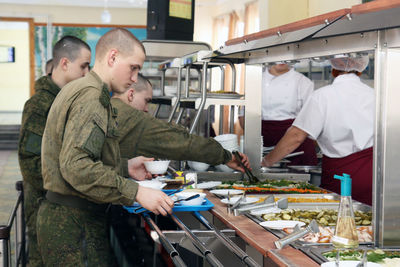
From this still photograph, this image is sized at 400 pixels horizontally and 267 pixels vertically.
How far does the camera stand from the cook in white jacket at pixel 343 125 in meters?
3.26

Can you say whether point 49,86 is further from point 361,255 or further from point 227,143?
→ point 361,255

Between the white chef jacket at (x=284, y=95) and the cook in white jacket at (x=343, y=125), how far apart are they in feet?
5.53

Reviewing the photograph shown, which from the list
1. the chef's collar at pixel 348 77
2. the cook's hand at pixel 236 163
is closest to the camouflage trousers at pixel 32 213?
the cook's hand at pixel 236 163

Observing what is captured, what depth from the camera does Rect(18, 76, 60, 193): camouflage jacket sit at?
130 inches

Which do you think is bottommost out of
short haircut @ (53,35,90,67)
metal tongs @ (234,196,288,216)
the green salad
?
the green salad

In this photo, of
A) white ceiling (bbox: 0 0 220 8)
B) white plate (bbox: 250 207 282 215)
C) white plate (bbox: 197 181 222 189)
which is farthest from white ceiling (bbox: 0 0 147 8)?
white plate (bbox: 250 207 282 215)

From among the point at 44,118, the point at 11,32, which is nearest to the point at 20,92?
the point at 11,32

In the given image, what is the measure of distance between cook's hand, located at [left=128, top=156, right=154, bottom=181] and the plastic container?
1.69 metres

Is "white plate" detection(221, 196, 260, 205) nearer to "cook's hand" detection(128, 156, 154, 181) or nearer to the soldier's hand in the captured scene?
the soldier's hand

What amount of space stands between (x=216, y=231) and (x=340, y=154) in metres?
1.40

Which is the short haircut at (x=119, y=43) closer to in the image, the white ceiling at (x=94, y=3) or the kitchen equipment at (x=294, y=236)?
the kitchen equipment at (x=294, y=236)

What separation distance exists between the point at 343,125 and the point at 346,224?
1632mm

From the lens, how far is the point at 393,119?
1.99 metres

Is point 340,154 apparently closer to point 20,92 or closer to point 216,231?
point 216,231
